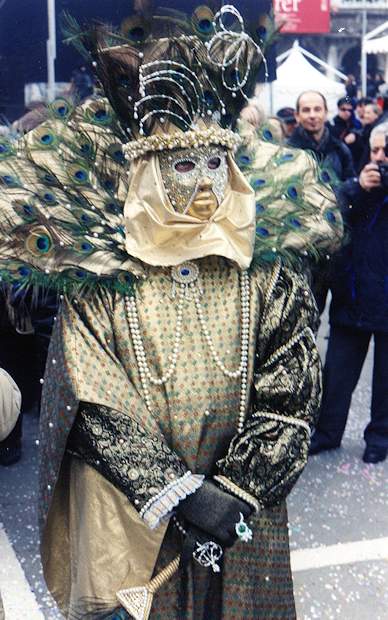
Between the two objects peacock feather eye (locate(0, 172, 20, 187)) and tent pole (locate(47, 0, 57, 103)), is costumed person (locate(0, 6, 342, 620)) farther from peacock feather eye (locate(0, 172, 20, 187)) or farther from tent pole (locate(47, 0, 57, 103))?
tent pole (locate(47, 0, 57, 103))

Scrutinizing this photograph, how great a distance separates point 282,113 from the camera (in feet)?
30.9

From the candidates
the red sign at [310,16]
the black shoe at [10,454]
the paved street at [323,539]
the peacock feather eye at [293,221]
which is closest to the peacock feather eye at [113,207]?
the peacock feather eye at [293,221]

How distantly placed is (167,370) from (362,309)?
8.16ft

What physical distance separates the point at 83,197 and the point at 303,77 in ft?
34.0

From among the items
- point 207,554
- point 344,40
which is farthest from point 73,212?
point 344,40

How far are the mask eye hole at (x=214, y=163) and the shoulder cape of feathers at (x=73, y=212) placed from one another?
260 millimetres

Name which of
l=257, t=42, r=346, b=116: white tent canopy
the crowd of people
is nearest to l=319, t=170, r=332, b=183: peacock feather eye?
the crowd of people

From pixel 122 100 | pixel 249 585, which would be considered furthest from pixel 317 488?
pixel 122 100

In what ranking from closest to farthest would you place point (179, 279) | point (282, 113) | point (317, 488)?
point (179, 279), point (317, 488), point (282, 113)

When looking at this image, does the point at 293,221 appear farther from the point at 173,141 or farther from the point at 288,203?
the point at 173,141

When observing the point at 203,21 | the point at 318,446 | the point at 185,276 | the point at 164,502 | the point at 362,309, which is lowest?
the point at 318,446

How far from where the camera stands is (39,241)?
2430mm

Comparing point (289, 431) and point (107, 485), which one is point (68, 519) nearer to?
point (107, 485)

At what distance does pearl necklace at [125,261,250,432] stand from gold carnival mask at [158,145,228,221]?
0.59 feet
